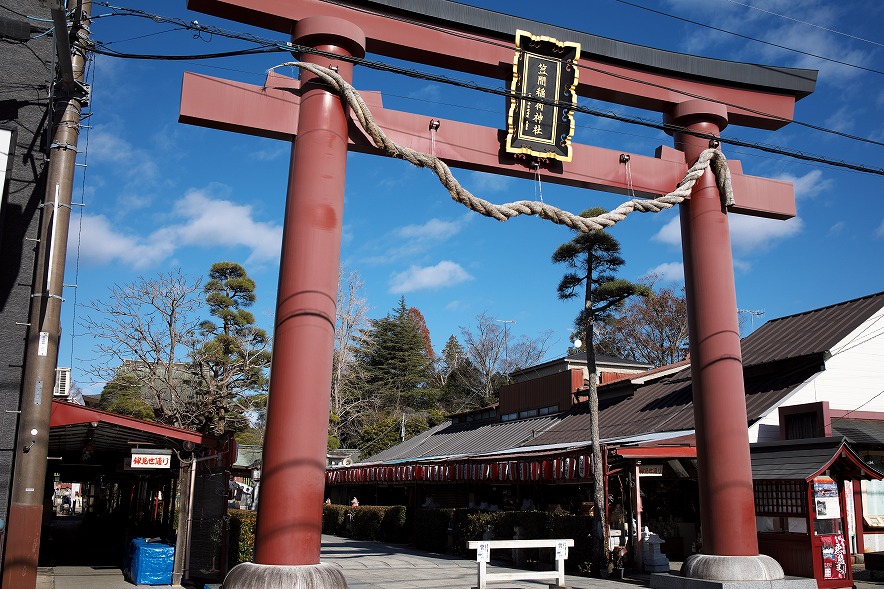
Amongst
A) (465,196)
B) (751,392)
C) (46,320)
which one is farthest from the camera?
(751,392)

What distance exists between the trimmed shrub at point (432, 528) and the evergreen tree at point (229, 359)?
25.4ft

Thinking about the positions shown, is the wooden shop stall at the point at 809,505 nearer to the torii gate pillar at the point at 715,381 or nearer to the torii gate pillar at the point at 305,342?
the torii gate pillar at the point at 715,381

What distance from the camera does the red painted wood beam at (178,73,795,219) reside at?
9.34m

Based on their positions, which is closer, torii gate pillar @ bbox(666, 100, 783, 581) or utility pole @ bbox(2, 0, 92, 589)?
utility pole @ bbox(2, 0, 92, 589)

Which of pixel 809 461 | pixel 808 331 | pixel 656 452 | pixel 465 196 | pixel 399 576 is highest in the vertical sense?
pixel 808 331

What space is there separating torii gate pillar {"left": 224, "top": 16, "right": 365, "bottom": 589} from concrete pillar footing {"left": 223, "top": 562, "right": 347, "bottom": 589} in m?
0.01

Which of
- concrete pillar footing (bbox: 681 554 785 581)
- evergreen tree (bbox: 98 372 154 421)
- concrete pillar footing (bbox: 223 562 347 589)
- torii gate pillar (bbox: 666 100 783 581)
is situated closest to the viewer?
concrete pillar footing (bbox: 223 562 347 589)

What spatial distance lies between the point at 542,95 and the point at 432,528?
54.4ft

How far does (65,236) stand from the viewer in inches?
366

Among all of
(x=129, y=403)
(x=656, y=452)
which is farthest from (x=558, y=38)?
(x=129, y=403)

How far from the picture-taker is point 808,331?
68.4 feet

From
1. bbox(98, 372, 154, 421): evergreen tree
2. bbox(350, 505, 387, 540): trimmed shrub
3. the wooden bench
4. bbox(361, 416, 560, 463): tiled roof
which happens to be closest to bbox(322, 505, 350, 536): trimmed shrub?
bbox(350, 505, 387, 540): trimmed shrub

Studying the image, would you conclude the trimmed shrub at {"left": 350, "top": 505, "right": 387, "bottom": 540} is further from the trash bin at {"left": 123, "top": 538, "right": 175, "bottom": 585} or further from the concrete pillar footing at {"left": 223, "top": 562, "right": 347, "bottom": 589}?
the concrete pillar footing at {"left": 223, "top": 562, "right": 347, "bottom": 589}

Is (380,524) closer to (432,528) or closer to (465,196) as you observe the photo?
(432,528)
